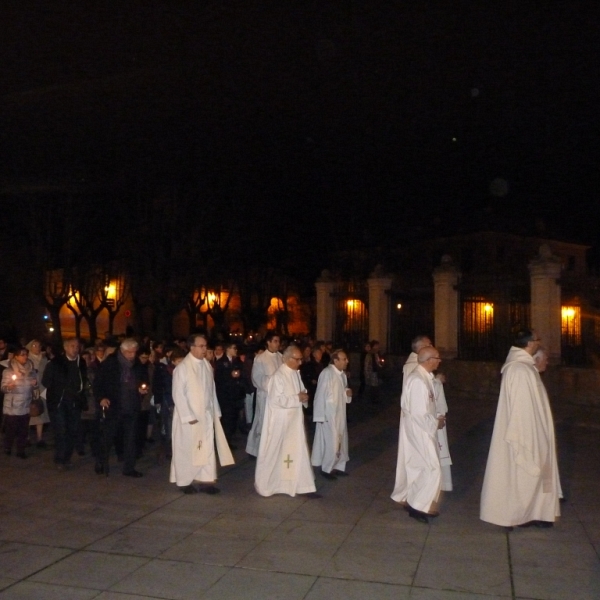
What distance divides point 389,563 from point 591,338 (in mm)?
11827

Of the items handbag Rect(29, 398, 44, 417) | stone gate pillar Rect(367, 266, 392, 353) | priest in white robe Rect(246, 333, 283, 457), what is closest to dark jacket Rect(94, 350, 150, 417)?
handbag Rect(29, 398, 44, 417)

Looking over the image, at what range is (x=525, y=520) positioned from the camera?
22.3 ft

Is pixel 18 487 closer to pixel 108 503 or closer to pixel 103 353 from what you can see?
pixel 108 503

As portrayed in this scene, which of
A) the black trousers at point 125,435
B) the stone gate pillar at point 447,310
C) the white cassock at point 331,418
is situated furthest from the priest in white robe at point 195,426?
the stone gate pillar at point 447,310

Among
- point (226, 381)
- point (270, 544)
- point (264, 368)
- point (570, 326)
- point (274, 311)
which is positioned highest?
point (274, 311)

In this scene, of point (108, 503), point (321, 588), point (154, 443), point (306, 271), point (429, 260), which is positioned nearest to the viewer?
point (321, 588)

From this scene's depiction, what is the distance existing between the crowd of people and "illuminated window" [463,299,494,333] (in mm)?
7677

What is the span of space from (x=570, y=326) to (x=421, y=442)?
10.3 m

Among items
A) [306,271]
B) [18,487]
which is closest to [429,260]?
[306,271]

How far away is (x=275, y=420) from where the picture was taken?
8.46 m

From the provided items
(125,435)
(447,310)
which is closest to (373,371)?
(447,310)

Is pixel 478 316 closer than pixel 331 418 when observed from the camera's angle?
No

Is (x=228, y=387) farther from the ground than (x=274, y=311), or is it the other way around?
(x=274, y=311)

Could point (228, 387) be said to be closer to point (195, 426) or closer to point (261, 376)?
point (261, 376)
